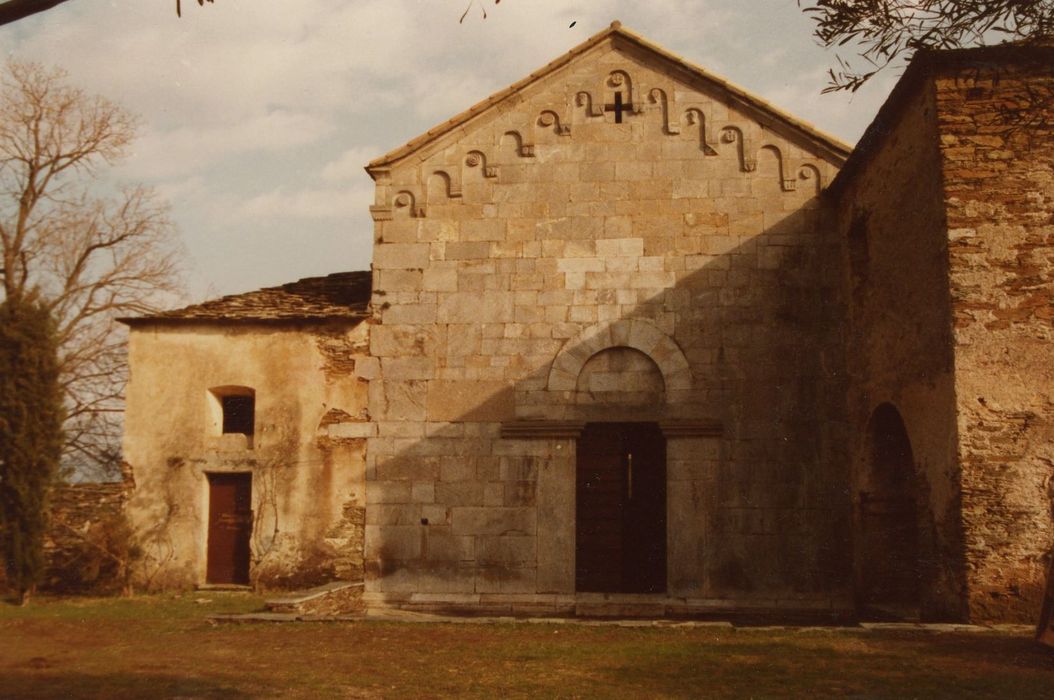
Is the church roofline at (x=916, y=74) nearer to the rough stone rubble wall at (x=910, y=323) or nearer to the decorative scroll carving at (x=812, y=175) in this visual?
the rough stone rubble wall at (x=910, y=323)

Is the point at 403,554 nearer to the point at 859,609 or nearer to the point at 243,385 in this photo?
the point at 243,385

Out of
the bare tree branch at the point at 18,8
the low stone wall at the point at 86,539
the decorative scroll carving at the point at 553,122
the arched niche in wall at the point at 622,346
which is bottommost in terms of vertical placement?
the low stone wall at the point at 86,539

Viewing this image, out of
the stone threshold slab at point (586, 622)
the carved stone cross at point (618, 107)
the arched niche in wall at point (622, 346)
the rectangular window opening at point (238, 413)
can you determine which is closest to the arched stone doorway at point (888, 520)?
the stone threshold slab at point (586, 622)

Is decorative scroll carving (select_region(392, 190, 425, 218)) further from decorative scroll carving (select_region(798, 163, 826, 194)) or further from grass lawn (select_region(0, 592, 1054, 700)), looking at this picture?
grass lawn (select_region(0, 592, 1054, 700))

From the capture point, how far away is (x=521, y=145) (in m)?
12.1

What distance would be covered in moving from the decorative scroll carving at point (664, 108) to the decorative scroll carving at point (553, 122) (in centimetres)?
118

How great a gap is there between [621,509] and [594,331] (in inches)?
89.6

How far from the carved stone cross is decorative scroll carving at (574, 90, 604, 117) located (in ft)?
0.27

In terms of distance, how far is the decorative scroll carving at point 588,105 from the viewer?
12.0 meters

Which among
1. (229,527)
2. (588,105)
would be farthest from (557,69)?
(229,527)

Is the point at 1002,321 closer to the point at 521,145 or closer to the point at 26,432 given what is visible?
the point at 521,145

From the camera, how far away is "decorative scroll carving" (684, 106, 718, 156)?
11.8 m

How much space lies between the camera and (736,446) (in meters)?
11.2

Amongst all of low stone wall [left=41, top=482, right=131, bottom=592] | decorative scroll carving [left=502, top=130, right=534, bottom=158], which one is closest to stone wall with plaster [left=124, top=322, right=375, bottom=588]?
low stone wall [left=41, top=482, right=131, bottom=592]
